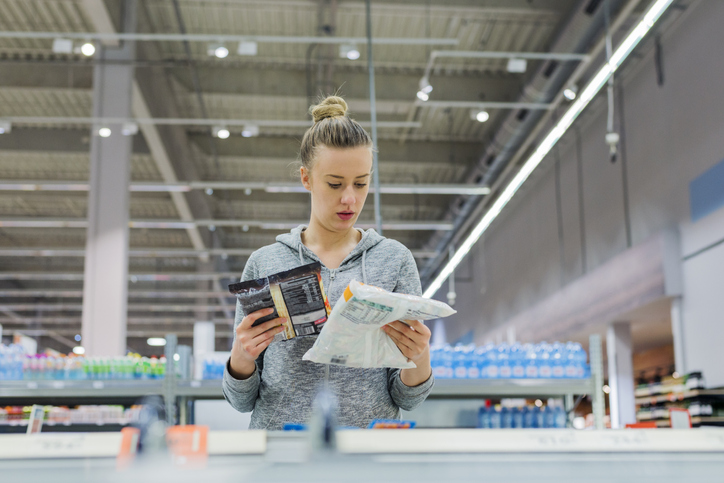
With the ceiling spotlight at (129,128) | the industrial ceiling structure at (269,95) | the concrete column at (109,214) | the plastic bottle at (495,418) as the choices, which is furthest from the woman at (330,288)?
the ceiling spotlight at (129,128)

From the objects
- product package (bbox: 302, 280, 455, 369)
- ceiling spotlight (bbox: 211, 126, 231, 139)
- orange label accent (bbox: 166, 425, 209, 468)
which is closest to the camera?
orange label accent (bbox: 166, 425, 209, 468)

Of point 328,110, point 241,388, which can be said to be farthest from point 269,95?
point 241,388

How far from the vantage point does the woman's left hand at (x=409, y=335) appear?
143 cm

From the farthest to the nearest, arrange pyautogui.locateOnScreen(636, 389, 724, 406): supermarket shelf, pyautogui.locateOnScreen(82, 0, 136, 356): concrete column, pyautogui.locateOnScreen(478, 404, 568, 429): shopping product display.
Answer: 1. pyautogui.locateOnScreen(82, 0, 136, 356): concrete column
2. pyautogui.locateOnScreen(636, 389, 724, 406): supermarket shelf
3. pyautogui.locateOnScreen(478, 404, 568, 429): shopping product display

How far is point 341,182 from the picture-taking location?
5.65 ft

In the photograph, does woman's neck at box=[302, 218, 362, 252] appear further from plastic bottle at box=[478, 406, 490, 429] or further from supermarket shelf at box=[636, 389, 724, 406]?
supermarket shelf at box=[636, 389, 724, 406]

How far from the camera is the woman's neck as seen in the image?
6.00 feet

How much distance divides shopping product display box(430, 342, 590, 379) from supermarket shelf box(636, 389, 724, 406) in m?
2.63

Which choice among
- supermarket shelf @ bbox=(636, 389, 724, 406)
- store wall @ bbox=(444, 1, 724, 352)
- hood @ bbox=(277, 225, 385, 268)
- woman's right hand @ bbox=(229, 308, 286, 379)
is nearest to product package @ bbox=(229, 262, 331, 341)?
woman's right hand @ bbox=(229, 308, 286, 379)

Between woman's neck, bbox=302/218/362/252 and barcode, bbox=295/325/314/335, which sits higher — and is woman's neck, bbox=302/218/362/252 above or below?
above

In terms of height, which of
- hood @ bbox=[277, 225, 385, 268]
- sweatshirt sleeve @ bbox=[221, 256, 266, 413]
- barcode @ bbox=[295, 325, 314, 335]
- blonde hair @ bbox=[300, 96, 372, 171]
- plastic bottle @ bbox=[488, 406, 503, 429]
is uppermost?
blonde hair @ bbox=[300, 96, 372, 171]

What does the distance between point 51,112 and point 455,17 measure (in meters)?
6.93

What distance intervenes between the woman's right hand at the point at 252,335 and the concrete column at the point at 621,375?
992cm

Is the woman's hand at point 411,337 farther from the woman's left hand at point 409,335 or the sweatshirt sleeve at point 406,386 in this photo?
the sweatshirt sleeve at point 406,386
